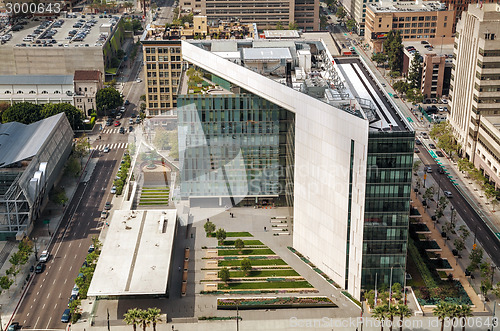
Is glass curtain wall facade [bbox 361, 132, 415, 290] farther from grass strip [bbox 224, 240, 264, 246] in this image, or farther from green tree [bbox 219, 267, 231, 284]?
grass strip [bbox 224, 240, 264, 246]

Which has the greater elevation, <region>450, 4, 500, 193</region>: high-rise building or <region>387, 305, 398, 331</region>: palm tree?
<region>450, 4, 500, 193</region>: high-rise building

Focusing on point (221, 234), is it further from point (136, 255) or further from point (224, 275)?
point (136, 255)

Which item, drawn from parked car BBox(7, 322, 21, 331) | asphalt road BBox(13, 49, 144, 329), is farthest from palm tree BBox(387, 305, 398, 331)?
parked car BBox(7, 322, 21, 331)

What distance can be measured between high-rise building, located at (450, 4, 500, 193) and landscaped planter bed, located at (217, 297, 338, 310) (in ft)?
218

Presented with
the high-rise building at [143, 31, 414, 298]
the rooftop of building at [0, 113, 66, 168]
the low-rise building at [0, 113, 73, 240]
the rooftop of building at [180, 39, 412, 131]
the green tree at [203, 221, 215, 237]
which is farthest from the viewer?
the rooftop of building at [0, 113, 66, 168]

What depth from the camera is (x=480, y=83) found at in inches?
7387

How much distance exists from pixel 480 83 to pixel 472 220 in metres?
41.2

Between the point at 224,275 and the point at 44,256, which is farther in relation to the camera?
the point at 44,256

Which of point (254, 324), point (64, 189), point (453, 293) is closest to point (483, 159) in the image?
point (453, 293)

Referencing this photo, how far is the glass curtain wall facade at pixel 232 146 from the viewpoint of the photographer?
159 meters

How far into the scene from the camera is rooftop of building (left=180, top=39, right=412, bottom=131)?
134125mm

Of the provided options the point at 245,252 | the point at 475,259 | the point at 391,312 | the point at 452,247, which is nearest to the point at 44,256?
the point at 245,252

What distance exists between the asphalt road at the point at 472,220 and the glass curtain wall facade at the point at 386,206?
90.0 ft

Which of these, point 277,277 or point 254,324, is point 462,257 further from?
point 254,324
